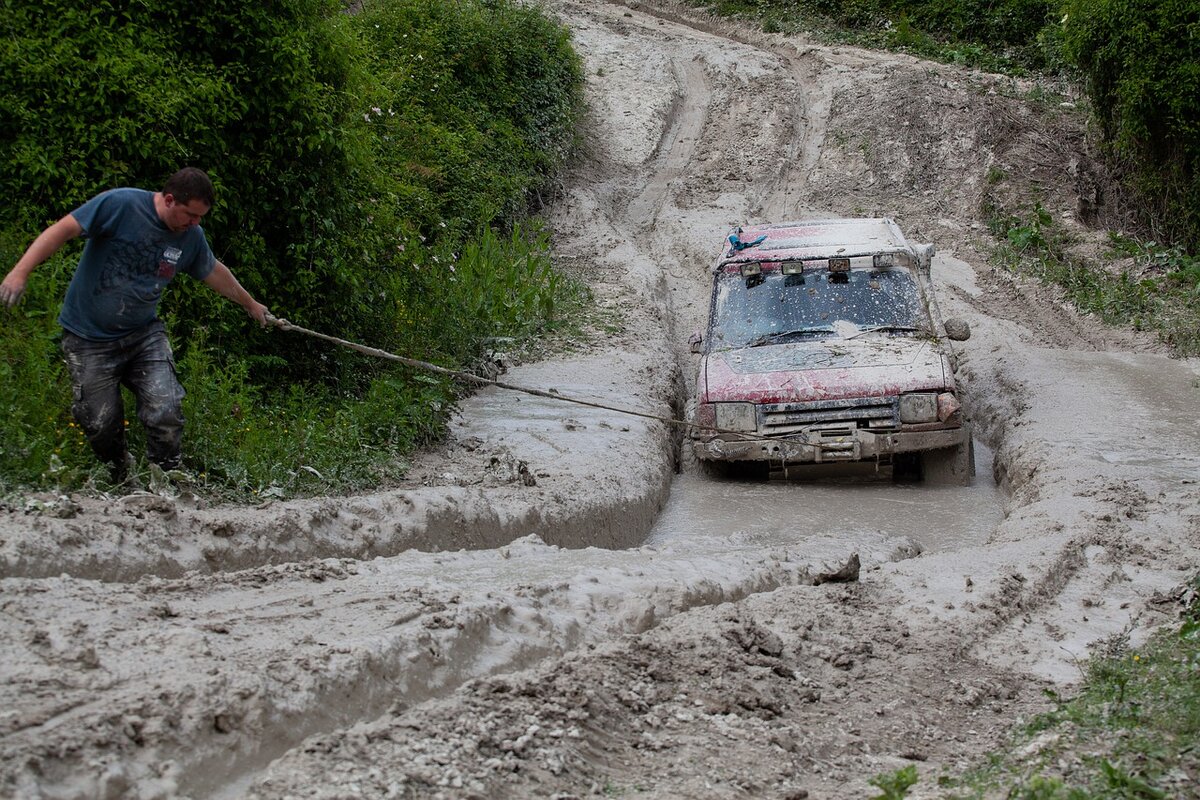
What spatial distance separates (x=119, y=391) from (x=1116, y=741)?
4.85 m

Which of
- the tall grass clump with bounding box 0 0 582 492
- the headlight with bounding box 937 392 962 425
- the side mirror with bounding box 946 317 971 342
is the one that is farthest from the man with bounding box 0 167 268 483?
the side mirror with bounding box 946 317 971 342

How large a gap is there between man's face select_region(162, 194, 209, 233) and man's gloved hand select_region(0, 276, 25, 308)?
763 millimetres

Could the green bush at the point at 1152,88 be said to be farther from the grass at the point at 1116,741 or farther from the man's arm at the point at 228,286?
the man's arm at the point at 228,286

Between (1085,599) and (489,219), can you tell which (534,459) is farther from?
(489,219)

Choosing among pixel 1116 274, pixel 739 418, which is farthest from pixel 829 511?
pixel 1116 274

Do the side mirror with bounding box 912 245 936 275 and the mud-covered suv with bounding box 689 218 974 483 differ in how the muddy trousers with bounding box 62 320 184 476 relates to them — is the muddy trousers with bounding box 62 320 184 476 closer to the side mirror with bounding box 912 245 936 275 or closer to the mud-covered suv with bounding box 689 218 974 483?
the mud-covered suv with bounding box 689 218 974 483

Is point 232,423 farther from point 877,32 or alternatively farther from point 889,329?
point 877,32

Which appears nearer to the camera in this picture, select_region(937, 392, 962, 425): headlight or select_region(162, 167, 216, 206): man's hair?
select_region(162, 167, 216, 206): man's hair

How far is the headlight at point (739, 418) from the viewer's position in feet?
30.5

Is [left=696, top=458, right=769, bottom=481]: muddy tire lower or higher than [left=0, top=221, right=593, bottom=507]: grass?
lower

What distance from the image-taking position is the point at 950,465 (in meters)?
9.47

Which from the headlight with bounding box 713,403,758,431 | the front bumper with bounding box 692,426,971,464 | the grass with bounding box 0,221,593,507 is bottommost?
the front bumper with bounding box 692,426,971,464

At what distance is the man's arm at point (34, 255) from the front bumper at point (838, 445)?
207 inches

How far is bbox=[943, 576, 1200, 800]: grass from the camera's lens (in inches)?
137
